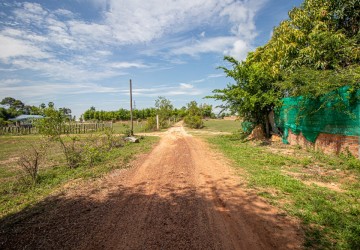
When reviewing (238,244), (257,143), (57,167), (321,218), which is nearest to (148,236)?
(238,244)

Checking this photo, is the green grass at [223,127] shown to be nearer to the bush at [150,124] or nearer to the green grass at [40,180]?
the bush at [150,124]

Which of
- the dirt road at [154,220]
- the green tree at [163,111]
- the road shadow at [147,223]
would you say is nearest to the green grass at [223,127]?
the green tree at [163,111]

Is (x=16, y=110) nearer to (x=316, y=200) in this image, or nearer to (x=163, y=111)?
(x=163, y=111)

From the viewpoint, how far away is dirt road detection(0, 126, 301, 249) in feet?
10.3

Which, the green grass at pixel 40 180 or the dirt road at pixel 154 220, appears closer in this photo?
the dirt road at pixel 154 220

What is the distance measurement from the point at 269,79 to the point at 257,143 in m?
3.87

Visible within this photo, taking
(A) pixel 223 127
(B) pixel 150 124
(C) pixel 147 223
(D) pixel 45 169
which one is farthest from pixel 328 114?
(A) pixel 223 127

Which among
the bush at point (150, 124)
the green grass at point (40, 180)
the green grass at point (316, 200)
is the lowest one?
the green grass at point (40, 180)

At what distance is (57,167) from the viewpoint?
26.9ft

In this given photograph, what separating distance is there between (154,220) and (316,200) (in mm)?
3278

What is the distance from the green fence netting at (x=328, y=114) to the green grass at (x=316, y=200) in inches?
47.1

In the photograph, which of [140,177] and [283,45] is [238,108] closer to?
[283,45]

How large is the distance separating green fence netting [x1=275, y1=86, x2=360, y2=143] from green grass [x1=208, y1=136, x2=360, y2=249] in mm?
1196

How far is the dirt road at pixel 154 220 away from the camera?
3.14 m
